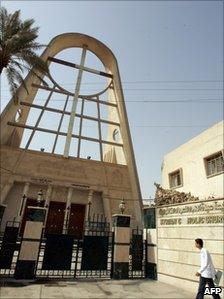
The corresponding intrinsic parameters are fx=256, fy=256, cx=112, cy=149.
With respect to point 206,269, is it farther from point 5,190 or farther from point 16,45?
point 5,190

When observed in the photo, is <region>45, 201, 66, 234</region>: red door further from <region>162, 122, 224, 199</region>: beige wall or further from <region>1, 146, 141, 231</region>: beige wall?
<region>162, 122, 224, 199</region>: beige wall

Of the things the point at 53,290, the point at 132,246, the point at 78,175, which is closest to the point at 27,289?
the point at 53,290

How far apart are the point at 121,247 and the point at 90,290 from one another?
103 inches

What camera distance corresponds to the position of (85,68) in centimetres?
3048

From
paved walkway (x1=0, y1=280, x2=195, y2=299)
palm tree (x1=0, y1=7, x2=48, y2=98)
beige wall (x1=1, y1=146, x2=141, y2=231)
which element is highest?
palm tree (x1=0, y1=7, x2=48, y2=98)

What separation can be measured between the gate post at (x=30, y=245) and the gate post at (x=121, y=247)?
117 inches

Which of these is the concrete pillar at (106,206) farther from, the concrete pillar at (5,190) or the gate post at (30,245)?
the gate post at (30,245)

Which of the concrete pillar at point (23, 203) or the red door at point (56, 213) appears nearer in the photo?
the concrete pillar at point (23, 203)

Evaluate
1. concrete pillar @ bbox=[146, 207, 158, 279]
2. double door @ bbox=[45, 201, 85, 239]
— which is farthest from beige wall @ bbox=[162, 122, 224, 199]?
double door @ bbox=[45, 201, 85, 239]

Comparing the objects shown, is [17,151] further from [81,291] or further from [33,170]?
[81,291]

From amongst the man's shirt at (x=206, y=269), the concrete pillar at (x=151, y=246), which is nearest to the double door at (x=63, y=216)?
the concrete pillar at (x=151, y=246)

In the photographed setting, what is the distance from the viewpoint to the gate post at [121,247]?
986 cm

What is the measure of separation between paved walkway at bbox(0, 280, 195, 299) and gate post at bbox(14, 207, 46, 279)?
0.56 m

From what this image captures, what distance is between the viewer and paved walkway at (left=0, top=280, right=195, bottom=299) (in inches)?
279
